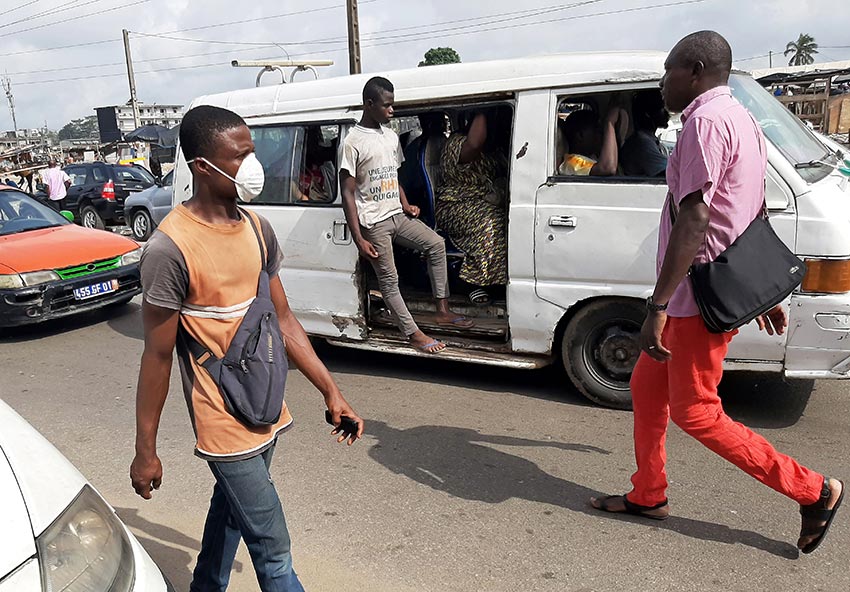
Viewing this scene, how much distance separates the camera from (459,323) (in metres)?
5.21

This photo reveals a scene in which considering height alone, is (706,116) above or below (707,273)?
above

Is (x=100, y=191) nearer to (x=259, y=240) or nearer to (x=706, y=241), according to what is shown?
(x=259, y=240)

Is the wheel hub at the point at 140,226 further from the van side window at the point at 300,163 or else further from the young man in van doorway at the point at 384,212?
the young man in van doorway at the point at 384,212

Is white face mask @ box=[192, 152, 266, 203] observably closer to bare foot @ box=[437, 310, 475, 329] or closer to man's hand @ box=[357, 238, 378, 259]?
man's hand @ box=[357, 238, 378, 259]

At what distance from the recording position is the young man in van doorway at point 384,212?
4879 mm

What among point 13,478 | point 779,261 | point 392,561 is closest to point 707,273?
point 779,261

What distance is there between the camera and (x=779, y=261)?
2873 mm

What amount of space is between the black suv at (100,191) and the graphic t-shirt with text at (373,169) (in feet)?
42.3

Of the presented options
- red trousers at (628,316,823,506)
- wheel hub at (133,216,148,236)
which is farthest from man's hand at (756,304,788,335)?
wheel hub at (133,216,148,236)

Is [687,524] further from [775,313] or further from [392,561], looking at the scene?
[392,561]

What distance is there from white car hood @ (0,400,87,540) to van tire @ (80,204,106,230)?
51.2ft

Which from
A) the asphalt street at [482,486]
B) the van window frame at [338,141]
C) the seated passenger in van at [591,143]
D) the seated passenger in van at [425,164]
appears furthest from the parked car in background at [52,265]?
the seated passenger in van at [591,143]

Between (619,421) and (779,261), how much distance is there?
1781 millimetres

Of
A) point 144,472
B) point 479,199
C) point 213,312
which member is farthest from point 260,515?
A: point 479,199
